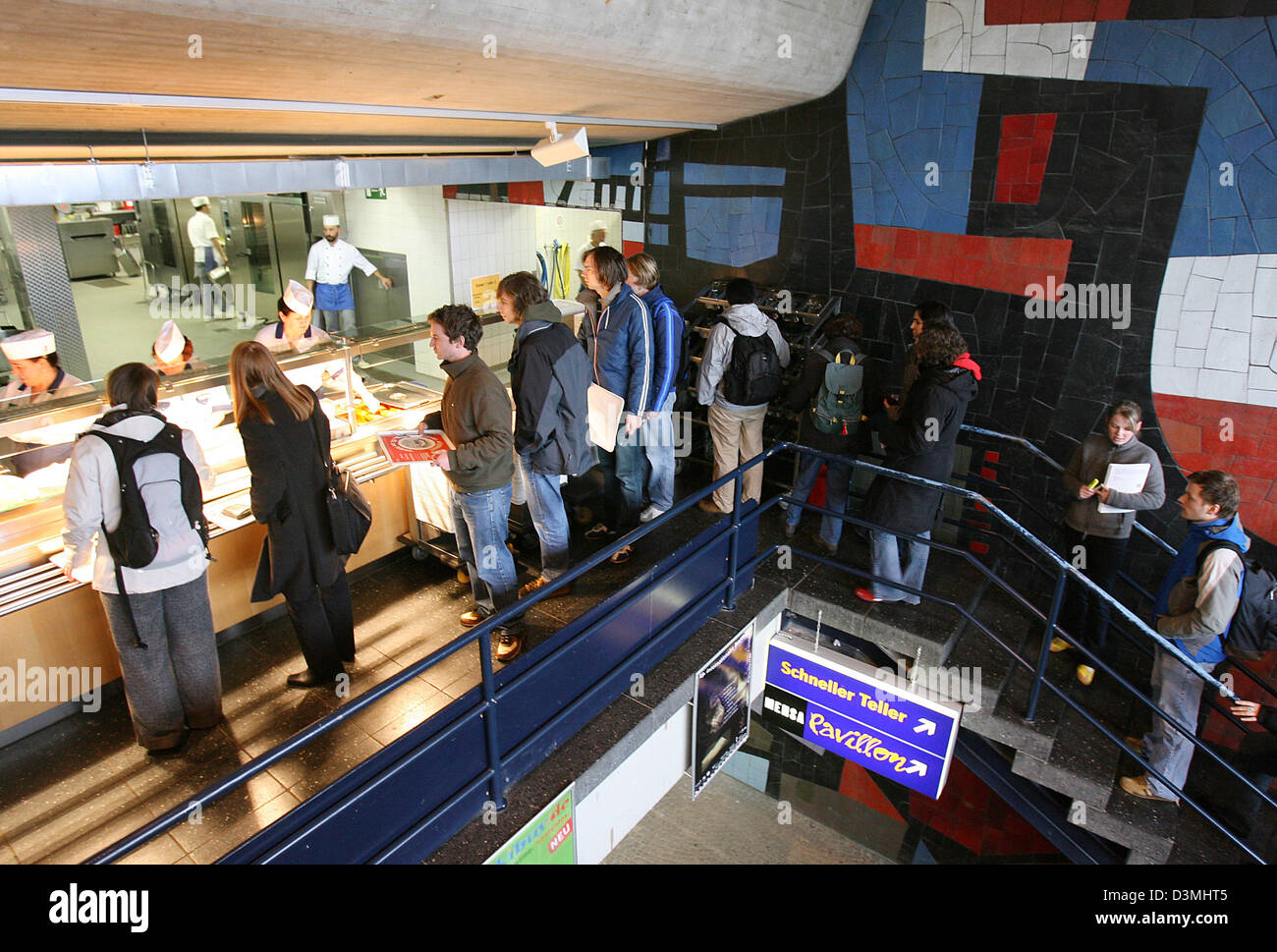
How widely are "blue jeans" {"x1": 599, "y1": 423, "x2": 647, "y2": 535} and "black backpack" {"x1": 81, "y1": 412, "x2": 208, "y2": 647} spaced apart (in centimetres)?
247

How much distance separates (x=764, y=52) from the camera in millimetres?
4910

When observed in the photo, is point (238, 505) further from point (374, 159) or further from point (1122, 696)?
point (1122, 696)

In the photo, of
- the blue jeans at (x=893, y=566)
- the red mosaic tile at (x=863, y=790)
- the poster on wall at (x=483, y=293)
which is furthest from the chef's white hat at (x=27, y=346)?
the red mosaic tile at (x=863, y=790)

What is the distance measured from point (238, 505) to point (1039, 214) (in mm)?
5228

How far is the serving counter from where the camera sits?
12.5 ft

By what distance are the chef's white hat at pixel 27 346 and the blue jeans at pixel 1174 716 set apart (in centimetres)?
614

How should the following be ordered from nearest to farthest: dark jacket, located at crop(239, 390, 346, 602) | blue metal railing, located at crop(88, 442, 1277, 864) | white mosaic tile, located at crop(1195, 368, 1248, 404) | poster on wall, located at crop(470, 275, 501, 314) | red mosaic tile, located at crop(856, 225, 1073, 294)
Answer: blue metal railing, located at crop(88, 442, 1277, 864)
dark jacket, located at crop(239, 390, 346, 602)
white mosaic tile, located at crop(1195, 368, 1248, 404)
red mosaic tile, located at crop(856, 225, 1073, 294)
poster on wall, located at crop(470, 275, 501, 314)

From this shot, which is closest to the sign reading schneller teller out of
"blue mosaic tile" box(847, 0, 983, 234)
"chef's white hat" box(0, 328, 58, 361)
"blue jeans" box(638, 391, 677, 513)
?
"blue jeans" box(638, 391, 677, 513)

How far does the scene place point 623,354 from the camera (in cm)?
492

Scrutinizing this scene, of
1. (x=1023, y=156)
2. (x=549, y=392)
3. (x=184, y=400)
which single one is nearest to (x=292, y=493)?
(x=184, y=400)

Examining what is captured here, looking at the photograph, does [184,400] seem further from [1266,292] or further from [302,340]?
[1266,292]

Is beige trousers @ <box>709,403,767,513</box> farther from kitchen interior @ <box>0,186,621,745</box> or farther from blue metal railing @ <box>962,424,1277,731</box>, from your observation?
kitchen interior @ <box>0,186,621,745</box>

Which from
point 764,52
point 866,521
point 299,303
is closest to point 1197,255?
→ point 866,521

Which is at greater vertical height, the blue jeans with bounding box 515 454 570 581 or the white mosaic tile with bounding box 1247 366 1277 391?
the white mosaic tile with bounding box 1247 366 1277 391
